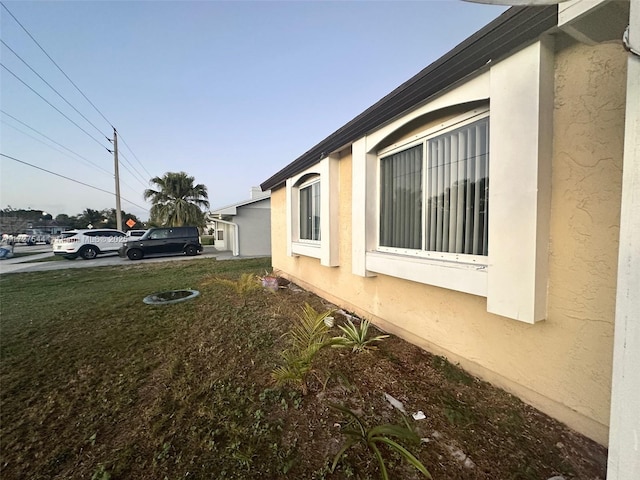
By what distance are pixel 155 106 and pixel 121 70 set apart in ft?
8.27

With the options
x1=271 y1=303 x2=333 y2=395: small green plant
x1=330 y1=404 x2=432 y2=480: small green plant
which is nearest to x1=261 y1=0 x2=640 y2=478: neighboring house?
x1=330 y1=404 x2=432 y2=480: small green plant

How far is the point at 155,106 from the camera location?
11383mm

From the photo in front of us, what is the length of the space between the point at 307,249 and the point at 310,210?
0.97 metres

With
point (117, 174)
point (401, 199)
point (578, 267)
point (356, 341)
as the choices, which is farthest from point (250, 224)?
point (578, 267)

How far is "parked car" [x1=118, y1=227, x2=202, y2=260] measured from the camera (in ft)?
46.6

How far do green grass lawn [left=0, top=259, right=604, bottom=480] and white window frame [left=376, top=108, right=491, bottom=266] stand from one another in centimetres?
115

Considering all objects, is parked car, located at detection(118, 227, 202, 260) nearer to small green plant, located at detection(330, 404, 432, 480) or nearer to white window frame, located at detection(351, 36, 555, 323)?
small green plant, located at detection(330, 404, 432, 480)

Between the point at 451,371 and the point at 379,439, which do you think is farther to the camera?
the point at 451,371

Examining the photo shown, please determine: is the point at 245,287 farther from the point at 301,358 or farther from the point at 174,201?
the point at 174,201

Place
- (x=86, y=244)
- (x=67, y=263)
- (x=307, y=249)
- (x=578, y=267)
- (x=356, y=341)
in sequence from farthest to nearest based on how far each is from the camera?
1. (x=86, y=244)
2. (x=67, y=263)
3. (x=307, y=249)
4. (x=356, y=341)
5. (x=578, y=267)

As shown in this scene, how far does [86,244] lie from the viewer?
1466 cm

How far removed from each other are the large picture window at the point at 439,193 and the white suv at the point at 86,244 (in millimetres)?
18428

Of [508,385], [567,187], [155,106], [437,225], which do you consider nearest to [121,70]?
[155,106]

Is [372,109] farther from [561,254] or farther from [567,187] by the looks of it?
[561,254]
